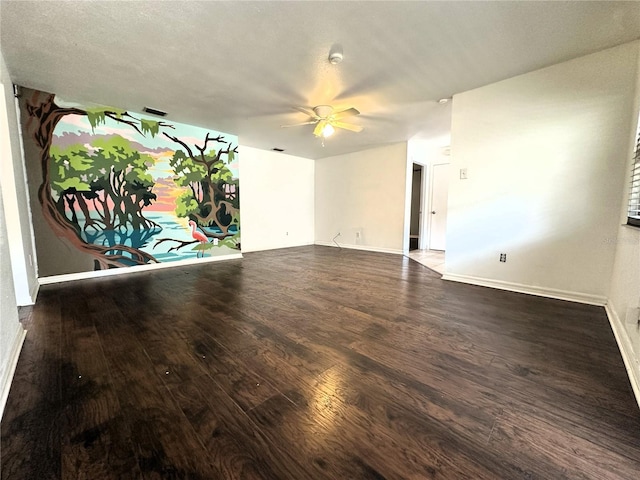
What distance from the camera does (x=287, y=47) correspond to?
2.31 m

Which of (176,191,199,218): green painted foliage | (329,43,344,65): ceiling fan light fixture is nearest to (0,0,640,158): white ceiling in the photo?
(329,43,344,65): ceiling fan light fixture

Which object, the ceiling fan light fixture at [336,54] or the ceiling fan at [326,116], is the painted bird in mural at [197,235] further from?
the ceiling fan light fixture at [336,54]

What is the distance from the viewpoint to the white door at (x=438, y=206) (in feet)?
20.1

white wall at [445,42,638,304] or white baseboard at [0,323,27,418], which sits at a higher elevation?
white wall at [445,42,638,304]

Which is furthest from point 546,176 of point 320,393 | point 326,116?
point 320,393

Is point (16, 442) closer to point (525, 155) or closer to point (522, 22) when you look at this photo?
point (522, 22)

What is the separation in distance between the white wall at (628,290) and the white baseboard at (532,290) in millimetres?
166

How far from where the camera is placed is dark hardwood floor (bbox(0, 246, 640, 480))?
997mm

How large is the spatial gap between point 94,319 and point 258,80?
292 cm

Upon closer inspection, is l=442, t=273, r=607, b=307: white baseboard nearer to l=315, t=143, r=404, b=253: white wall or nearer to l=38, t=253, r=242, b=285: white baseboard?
l=315, t=143, r=404, b=253: white wall

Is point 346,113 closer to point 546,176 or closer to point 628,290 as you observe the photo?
point 546,176

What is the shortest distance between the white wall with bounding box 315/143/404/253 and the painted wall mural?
2707 mm

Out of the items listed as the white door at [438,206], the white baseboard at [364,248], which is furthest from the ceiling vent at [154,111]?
the white door at [438,206]

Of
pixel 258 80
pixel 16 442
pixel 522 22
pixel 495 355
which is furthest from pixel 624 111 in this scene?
pixel 16 442
